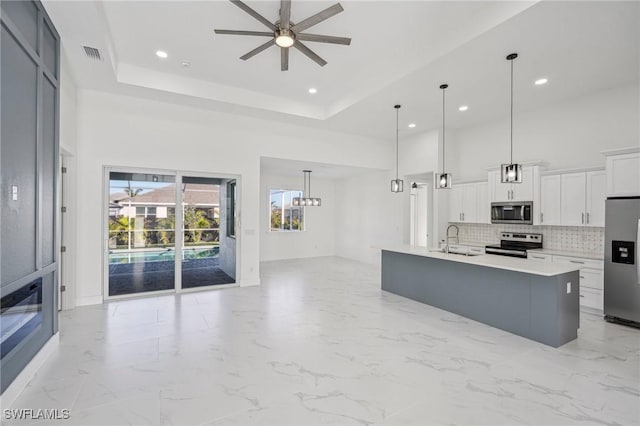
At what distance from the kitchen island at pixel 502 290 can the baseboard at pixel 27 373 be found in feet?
15.3

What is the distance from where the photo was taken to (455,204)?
6797 millimetres

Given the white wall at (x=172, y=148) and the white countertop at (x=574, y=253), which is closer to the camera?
the white countertop at (x=574, y=253)

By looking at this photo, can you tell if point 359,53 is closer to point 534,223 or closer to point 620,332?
point 534,223

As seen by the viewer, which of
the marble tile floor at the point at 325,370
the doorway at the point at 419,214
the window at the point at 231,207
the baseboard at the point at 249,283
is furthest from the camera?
the doorway at the point at 419,214

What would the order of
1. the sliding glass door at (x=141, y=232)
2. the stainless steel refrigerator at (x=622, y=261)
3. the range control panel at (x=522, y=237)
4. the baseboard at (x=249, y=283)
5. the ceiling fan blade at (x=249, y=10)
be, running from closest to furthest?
the ceiling fan blade at (x=249, y=10)
the stainless steel refrigerator at (x=622, y=261)
the sliding glass door at (x=141, y=232)
the range control panel at (x=522, y=237)
the baseboard at (x=249, y=283)

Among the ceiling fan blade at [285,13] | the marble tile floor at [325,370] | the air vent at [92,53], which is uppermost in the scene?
the air vent at [92,53]

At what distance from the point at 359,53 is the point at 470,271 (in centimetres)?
343

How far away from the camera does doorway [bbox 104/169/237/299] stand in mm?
5246

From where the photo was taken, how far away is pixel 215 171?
586cm

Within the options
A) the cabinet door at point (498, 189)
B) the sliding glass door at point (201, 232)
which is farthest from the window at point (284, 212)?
the cabinet door at point (498, 189)

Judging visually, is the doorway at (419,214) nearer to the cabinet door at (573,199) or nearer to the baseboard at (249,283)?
the cabinet door at (573,199)

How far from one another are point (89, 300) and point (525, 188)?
7.69 m

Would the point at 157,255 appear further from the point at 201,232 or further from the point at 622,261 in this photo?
the point at 622,261

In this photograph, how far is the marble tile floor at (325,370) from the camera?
226 centimetres
